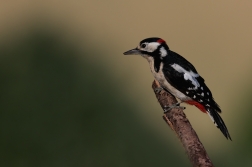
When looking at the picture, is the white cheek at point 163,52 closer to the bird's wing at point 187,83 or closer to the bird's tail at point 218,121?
the bird's wing at point 187,83

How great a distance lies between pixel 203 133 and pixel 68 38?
0.99 metres

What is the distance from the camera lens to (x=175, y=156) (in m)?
2.81

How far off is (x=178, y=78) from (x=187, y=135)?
1.26 ft

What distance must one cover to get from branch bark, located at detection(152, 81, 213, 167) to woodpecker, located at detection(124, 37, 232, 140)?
0.21ft

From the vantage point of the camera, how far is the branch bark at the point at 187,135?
1384 mm

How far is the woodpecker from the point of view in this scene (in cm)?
188

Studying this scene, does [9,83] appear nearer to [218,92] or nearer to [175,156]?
[175,156]

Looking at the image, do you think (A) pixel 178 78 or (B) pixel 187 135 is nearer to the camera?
(B) pixel 187 135

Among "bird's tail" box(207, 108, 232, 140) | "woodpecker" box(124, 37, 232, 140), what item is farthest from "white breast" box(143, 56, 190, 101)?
"bird's tail" box(207, 108, 232, 140)

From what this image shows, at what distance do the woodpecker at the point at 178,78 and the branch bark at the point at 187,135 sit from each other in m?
0.06

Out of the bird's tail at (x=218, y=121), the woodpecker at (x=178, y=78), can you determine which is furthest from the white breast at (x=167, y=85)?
the bird's tail at (x=218, y=121)

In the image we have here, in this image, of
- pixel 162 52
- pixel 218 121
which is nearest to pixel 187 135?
pixel 218 121

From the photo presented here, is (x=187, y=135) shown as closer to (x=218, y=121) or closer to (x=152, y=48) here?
(x=218, y=121)

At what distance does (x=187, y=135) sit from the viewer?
5.05 ft
